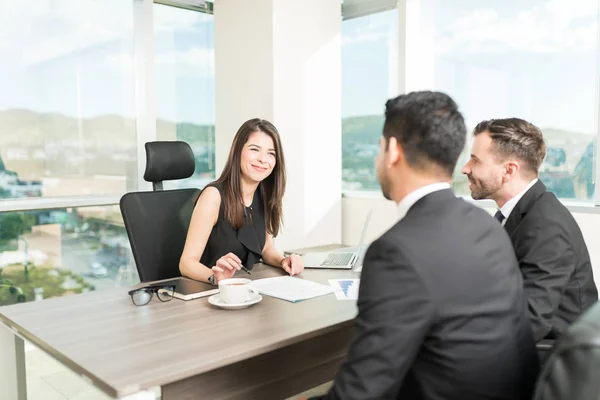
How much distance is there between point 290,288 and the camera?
1896 millimetres

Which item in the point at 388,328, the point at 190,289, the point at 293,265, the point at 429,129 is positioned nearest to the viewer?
the point at 388,328

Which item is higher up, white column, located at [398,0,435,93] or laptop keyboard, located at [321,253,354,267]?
white column, located at [398,0,435,93]

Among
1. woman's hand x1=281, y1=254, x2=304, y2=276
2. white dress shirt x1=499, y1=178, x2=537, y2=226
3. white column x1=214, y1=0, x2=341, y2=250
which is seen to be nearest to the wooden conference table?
woman's hand x1=281, y1=254, x2=304, y2=276

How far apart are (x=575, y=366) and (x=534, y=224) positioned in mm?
982

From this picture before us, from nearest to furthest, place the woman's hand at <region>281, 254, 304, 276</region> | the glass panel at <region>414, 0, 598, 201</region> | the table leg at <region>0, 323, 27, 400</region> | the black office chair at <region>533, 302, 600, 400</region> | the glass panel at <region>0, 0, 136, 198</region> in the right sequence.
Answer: the black office chair at <region>533, 302, 600, 400</region>, the table leg at <region>0, 323, 27, 400</region>, the woman's hand at <region>281, 254, 304, 276</region>, the glass panel at <region>414, 0, 598, 201</region>, the glass panel at <region>0, 0, 136, 198</region>

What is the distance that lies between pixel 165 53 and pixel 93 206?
51.6 inches

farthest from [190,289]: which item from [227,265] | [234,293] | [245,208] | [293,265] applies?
[245,208]

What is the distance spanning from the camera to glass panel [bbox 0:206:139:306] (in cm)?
364

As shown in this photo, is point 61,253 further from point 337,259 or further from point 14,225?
point 337,259

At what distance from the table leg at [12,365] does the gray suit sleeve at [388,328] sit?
120cm

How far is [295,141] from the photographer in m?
3.84

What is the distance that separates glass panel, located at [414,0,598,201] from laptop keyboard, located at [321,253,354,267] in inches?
66.6

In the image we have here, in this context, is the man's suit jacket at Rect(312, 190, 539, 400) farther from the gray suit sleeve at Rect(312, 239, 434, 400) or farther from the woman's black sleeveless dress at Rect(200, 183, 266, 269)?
the woman's black sleeveless dress at Rect(200, 183, 266, 269)

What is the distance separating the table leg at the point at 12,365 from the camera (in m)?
1.74
